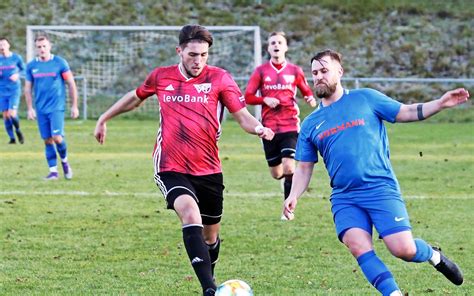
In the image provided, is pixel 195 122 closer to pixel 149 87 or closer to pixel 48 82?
pixel 149 87

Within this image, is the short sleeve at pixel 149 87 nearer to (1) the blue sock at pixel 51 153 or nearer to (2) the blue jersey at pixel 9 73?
(1) the blue sock at pixel 51 153

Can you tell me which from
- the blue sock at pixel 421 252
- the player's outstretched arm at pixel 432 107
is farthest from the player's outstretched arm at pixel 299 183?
the blue sock at pixel 421 252

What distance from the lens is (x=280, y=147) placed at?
499 inches

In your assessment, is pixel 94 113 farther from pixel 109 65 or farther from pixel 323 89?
pixel 323 89

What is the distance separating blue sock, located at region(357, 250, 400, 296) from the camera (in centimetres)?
653

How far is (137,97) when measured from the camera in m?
7.98

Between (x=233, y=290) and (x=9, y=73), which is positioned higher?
(x=233, y=290)

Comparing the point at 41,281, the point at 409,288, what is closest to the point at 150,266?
the point at 41,281

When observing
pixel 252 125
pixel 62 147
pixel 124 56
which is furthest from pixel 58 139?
pixel 124 56

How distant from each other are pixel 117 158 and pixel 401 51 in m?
20.7

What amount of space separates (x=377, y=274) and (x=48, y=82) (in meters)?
9.98

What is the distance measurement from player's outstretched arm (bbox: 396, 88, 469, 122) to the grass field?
1.59 metres

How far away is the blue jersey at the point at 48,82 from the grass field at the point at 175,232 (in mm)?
1206

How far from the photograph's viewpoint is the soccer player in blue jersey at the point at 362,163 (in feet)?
21.9
